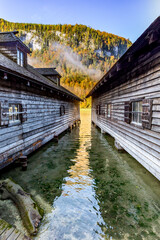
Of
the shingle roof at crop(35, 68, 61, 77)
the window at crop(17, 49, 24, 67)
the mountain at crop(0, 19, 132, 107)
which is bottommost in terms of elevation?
the window at crop(17, 49, 24, 67)

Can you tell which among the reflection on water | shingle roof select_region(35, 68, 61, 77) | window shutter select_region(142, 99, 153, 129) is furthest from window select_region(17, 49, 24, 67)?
window shutter select_region(142, 99, 153, 129)

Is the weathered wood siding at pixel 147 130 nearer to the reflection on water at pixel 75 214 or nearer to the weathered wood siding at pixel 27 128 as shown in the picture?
the reflection on water at pixel 75 214

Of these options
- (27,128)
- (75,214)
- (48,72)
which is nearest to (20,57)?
(27,128)

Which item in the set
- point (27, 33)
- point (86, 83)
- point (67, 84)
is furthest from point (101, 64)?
point (27, 33)

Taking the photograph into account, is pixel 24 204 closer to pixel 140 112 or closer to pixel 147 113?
pixel 147 113

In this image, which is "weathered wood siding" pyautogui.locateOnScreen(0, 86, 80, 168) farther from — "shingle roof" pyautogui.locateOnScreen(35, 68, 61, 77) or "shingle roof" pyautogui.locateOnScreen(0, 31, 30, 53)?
"shingle roof" pyautogui.locateOnScreen(35, 68, 61, 77)

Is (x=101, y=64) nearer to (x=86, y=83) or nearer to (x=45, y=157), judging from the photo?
(x=86, y=83)

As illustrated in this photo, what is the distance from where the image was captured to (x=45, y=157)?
23.7 ft

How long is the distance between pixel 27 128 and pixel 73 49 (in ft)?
540

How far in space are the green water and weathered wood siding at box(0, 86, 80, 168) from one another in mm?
798

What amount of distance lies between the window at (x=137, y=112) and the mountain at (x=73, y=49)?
97.0 m

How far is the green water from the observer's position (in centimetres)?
282

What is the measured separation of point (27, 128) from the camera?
6898 mm

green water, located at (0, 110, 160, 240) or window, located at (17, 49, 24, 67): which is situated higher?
window, located at (17, 49, 24, 67)
